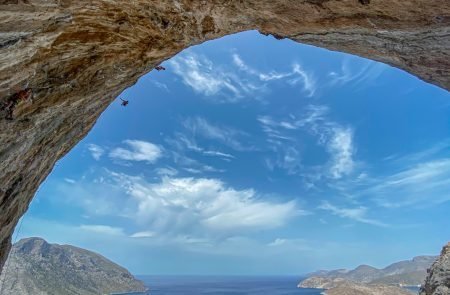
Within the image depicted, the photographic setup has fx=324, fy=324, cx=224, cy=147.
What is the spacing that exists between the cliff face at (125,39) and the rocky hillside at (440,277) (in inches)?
1369

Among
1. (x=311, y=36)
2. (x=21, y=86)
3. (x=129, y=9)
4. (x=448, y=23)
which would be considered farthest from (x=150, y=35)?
(x=448, y=23)

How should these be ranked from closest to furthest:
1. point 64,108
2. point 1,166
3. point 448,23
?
point 448,23 → point 1,166 → point 64,108

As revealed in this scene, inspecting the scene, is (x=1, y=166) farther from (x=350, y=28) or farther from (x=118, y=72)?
(x=350, y=28)

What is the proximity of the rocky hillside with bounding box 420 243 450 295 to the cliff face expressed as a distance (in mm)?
→ 34779

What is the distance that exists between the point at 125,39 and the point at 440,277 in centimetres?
4509

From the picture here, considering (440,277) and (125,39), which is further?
(440,277)

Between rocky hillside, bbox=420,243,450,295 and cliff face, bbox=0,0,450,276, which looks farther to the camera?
rocky hillside, bbox=420,243,450,295

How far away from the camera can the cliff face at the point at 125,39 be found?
9.76 meters

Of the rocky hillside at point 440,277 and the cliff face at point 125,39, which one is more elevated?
the cliff face at point 125,39

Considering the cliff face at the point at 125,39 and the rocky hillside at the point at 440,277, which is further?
the rocky hillside at the point at 440,277

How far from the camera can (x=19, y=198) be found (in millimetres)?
17391

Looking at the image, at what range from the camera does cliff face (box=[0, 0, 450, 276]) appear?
976 cm

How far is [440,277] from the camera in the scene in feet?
130

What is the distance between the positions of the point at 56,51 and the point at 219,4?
5.91 metres
